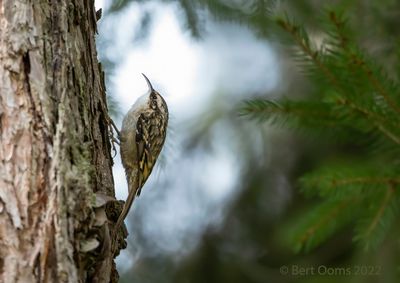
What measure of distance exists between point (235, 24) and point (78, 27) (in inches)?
37.1

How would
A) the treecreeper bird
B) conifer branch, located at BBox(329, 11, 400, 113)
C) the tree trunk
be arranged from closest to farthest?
the tree trunk < conifer branch, located at BBox(329, 11, 400, 113) < the treecreeper bird

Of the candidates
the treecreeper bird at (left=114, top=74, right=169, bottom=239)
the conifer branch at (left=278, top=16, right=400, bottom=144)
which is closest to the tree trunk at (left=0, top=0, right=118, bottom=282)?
the conifer branch at (left=278, top=16, right=400, bottom=144)

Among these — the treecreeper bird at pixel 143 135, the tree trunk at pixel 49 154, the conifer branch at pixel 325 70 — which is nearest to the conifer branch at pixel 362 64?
the conifer branch at pixel 325 70

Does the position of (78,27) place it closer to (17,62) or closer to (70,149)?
(17,62)

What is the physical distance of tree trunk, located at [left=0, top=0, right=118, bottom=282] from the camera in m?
1.79

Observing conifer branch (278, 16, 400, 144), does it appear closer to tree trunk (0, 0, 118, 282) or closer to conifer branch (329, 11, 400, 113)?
conifer branch (329, 11, 400, 113)

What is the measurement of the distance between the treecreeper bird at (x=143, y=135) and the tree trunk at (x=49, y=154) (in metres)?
1.01

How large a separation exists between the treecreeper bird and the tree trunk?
1.01m

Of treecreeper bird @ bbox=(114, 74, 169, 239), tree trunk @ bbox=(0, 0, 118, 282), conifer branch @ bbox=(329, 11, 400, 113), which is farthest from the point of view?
treecreeper bird @ bbox=(114, 74, 169, 239)

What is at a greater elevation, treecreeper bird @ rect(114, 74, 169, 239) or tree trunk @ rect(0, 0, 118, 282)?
treecreeper bird @ rect(114, 74, 169, 239)

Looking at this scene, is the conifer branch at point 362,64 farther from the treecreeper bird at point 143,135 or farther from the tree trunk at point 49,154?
the treecreeper bird at point 143,135

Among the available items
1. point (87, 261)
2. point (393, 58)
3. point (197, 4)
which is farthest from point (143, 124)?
point (87, 261)

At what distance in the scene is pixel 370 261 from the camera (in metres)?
3.06

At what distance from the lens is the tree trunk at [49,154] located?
179 cm
